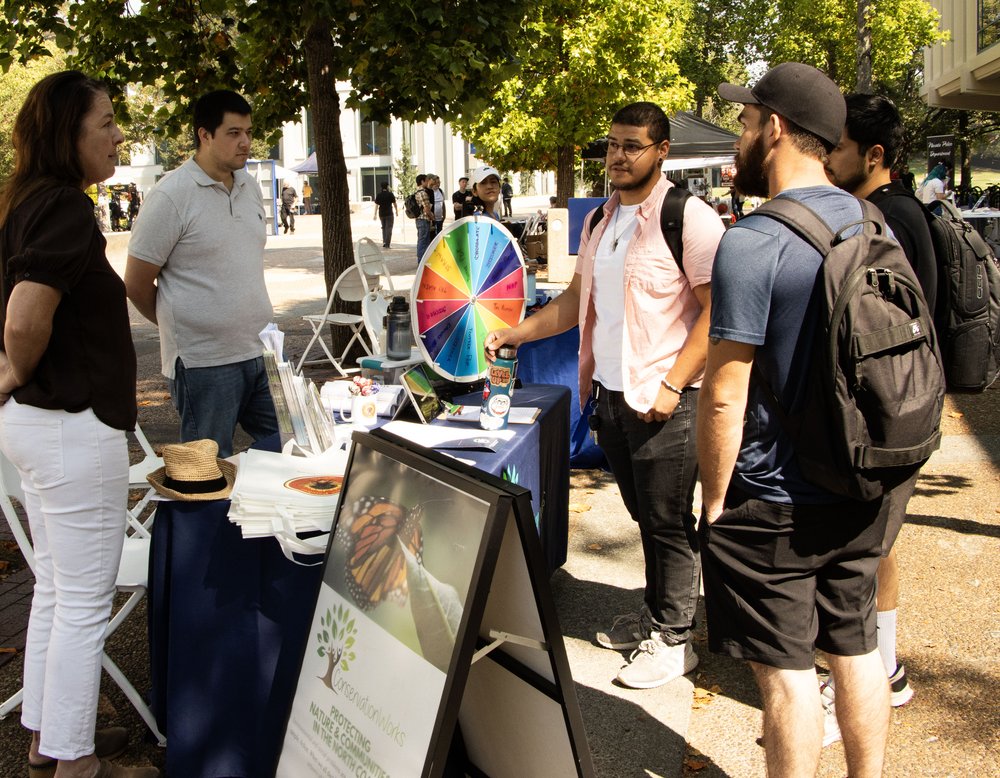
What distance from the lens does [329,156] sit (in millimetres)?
8562

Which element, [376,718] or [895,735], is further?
[895,735]

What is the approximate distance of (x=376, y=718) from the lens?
2.25 metres

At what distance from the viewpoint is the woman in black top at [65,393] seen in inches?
96.4

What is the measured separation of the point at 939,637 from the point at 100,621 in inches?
121

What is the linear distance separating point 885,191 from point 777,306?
1288 mm

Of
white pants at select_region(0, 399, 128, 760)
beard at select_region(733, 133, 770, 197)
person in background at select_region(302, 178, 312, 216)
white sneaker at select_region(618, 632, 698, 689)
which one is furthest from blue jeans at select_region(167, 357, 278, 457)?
person in background at select_region(302, 178, 312, 216)

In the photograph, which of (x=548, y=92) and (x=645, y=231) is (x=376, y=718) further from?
(x=548, y=92)

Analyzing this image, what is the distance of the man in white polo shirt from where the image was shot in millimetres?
3514

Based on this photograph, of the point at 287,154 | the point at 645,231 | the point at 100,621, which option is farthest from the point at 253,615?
the point at 287,154

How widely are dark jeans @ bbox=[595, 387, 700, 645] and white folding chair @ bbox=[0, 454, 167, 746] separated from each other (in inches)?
65.7

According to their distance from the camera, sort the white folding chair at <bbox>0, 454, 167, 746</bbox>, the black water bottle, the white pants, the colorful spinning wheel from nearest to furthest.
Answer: the white pants < the white folding chair at <bbox>0, 454, 167, 746</bbox> < the colorful spinning wheel < the black water bottle

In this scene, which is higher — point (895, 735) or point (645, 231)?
point (645, 231)

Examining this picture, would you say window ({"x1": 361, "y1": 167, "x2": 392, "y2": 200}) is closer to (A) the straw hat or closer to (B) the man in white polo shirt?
(B) the man in white polo shirt

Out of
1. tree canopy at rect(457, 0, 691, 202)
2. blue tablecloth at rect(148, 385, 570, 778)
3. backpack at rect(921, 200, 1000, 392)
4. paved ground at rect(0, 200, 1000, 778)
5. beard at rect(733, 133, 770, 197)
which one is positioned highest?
tree canopy at rect(457, 0, 691, 202)
